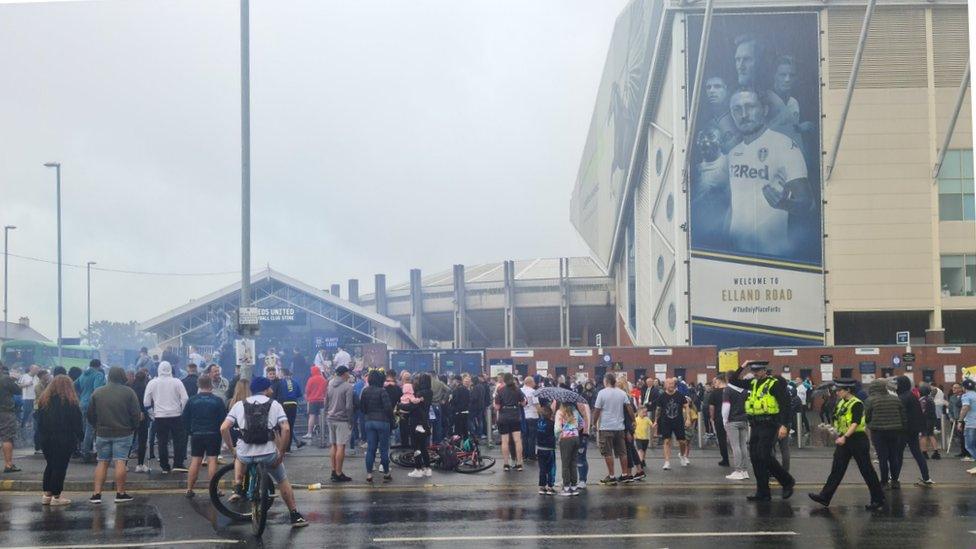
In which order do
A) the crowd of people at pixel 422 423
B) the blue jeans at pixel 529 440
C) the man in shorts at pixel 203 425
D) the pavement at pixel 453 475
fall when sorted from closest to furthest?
the crowd of people at pixel 422 423, the man in shorts at pixel 203 425, the pavement at pixel 453 475, the blue jeans at pixel 529 440

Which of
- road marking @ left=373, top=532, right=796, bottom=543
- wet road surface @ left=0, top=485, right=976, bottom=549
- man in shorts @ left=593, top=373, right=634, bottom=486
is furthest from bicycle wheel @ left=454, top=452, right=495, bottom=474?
road marking @ left=373, top=532, right=796, bottom=543

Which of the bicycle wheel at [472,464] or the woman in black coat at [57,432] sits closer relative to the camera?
the woman in black coat at [57,432]

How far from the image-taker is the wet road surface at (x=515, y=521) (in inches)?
418

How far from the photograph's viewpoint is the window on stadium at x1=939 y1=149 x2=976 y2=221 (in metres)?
38.1

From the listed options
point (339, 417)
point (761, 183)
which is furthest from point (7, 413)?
point (761, 183)

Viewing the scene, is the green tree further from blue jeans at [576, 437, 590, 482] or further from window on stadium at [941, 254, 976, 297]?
blue jeans at [576, 437, 590, 482]

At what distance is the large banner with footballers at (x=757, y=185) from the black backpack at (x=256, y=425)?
2807 centimetres

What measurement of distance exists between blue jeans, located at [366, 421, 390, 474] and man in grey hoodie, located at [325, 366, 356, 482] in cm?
35

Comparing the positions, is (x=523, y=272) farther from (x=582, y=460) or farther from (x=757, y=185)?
(x=582, y=460)

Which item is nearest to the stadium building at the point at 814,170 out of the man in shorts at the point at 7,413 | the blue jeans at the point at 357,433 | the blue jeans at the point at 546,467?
the blue jeans at the point at 357,433

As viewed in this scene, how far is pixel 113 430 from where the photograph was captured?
44.7ft

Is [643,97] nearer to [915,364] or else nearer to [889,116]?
[889,116]

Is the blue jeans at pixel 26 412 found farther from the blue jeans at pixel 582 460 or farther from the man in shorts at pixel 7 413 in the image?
the blue jeans at pixel 582 460

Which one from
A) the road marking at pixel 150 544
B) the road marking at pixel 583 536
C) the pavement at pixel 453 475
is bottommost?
the pavement at pixel 453 475
